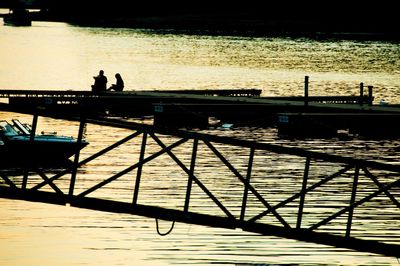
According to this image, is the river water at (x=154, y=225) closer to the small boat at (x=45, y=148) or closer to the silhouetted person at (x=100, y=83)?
the small boat at (x=45, y=148)

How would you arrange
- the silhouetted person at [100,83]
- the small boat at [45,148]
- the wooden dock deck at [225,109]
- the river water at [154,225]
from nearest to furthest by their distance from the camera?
the river water at [154,225], the small boat at [45,148], the wooden dock deck at [225,109], the silhouetted person at [100,83]

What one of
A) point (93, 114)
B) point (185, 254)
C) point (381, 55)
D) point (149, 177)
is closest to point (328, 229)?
point (185, 254)

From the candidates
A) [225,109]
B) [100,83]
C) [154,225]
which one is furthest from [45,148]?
[100,83]

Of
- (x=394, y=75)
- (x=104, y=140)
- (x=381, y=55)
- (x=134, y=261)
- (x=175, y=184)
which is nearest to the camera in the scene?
(x=134, y=261)

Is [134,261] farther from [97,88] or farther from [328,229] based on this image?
[97,88]

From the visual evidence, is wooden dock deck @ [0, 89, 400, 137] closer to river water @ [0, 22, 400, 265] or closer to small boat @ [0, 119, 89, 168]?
river water @ [0, 22, 400, 265]

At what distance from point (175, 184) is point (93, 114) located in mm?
22161

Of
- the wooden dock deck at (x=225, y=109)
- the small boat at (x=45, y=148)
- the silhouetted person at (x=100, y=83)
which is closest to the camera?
the small boat at (x=45, y=148)

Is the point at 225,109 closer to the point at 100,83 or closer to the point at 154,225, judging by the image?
the point at 100,83

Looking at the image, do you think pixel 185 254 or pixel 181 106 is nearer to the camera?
pixel 185 254

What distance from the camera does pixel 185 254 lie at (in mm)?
31484

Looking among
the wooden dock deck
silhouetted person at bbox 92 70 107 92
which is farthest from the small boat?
silhouetted person at bbox 92 70 107 92

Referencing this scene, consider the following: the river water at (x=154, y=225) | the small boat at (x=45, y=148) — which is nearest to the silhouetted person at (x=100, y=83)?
the river water at (x=154, y=225)

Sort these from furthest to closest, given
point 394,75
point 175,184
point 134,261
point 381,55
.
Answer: point 381,55
point 394,75
point 175,184
point 134,261
